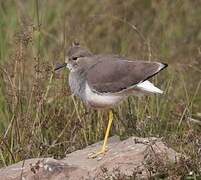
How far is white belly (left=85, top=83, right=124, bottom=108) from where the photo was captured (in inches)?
222

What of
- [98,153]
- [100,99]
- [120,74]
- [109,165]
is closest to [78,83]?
[100,99]

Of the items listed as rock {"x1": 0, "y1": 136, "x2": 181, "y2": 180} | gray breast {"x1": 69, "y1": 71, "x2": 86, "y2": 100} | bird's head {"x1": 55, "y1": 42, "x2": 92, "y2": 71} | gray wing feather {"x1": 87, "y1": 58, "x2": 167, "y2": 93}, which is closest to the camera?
rock {"x1": 0, "y1": 136, "x2": 181, "y2": 180}

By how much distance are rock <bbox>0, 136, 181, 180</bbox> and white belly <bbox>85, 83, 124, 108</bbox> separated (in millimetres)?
357

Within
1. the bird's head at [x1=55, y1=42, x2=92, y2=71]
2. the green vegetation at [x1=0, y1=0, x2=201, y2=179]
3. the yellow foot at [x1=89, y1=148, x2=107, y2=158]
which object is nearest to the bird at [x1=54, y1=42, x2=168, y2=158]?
the yellow foot at [x1=89, y1=148, x2=107, y2=158]

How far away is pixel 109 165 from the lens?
531 cm

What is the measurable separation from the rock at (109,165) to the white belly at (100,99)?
357 mm

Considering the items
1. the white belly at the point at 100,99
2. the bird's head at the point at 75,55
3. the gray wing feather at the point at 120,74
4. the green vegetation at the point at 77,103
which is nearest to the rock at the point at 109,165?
the green vegetation at the point at 77,103

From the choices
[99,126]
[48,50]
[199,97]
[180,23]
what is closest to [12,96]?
[99,126]

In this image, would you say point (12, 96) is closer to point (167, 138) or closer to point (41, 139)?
point (41, 139)

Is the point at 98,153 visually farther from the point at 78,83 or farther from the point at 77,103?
the point at 77,103

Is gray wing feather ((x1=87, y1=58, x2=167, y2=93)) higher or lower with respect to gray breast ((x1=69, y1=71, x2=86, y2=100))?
higher

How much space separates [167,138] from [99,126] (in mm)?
714

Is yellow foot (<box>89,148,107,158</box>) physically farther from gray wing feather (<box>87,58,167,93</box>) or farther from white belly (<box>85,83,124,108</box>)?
gray wing feather (<box>87,58,167,93</box>)

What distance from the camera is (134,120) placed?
21.1 ft
